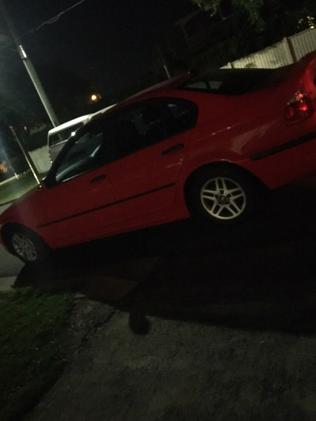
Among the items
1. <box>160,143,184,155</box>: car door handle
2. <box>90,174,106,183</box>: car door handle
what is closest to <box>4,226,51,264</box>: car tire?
<box>90,174,106,183</box>: car door handle

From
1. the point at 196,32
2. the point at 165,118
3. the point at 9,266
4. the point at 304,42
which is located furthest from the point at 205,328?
the point at 196,32

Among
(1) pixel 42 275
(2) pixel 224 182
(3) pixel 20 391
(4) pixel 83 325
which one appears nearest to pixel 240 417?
(3) pixel 20 391

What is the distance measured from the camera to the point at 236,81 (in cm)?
539

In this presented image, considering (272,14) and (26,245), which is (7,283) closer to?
(26,245)

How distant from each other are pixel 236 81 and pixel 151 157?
3.82 ft

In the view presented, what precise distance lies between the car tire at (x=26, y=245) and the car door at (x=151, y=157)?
1534mm

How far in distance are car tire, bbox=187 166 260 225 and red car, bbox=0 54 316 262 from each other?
1 cm

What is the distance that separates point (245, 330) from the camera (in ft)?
12.1

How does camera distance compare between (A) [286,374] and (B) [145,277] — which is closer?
(A) [286,374]

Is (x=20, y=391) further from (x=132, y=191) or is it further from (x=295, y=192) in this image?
(x=295, y=192)

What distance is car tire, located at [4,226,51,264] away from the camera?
22.3ft

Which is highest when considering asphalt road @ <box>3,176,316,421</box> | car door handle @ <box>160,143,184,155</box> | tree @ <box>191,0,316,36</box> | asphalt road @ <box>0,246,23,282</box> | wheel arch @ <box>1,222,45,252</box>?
tree @ <box>191,0,316,36</box>

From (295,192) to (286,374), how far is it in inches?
120

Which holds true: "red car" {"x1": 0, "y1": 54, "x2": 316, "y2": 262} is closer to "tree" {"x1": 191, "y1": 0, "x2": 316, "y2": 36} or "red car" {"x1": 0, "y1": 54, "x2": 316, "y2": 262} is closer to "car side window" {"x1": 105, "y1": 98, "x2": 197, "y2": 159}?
"car side window" {"x1": 105, "y1": 98, "x2": 197, "y2": 159}
